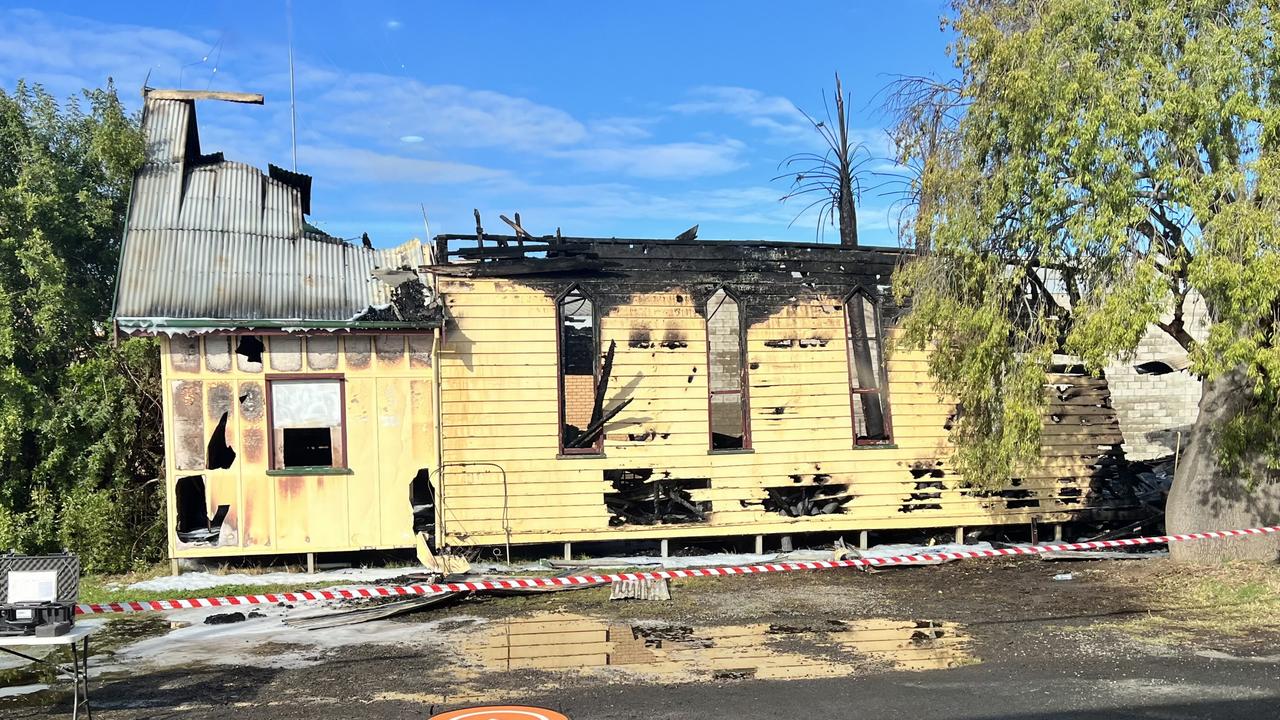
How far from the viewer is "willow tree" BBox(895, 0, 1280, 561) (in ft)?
30.8

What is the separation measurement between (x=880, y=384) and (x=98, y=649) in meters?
10.9

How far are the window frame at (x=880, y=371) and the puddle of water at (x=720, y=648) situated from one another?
502 cm

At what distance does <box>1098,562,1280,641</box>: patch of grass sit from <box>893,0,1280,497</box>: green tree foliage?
4.46ft

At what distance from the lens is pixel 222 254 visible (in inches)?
534

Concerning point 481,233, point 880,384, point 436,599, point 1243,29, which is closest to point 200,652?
point 436,599

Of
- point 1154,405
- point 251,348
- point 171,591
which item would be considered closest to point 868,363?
point 251,348

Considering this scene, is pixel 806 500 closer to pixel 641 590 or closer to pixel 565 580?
pixel 641 590

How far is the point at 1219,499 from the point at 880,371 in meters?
Result: 4.86

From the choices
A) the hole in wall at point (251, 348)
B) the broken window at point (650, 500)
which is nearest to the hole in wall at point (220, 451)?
the hole in wall at point (251, 348)

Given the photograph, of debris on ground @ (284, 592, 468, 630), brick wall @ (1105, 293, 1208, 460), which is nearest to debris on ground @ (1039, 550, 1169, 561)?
brick wall @ (1105, 293, 1208, 460)

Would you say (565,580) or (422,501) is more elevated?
(422,501)

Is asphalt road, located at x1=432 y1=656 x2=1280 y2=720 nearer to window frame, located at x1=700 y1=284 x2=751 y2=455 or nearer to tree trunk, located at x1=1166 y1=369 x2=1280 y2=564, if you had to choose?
tree trunk, located at x1=1166 y1=369 x2=1280 y2=564

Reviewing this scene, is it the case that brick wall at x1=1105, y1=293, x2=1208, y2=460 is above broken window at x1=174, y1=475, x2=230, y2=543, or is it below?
above

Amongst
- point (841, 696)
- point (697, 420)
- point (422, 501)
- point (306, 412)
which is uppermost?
point (306, 412)
